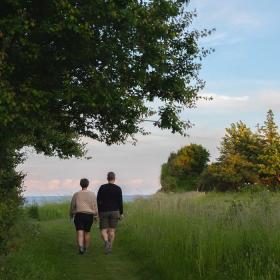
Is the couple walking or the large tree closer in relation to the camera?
the large tree

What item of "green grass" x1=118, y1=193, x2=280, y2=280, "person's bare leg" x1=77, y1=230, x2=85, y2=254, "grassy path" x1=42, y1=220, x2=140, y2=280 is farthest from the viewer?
"person's bare leg" x1=77, y1=230, x2=85, y2=254

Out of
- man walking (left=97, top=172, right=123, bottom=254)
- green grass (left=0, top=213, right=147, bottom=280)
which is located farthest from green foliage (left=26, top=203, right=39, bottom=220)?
man walking (left=97, top=172, right=123, bottom=254)

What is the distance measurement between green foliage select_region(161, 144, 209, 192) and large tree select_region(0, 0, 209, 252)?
55.2 m

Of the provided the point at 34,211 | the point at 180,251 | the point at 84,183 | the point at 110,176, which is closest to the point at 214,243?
the point at 180,251

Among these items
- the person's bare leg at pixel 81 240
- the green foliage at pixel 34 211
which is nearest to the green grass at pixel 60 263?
the person's bare leg at pixel 81 240

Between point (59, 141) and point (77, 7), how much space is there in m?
3.77

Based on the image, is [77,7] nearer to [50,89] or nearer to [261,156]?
[50,89]

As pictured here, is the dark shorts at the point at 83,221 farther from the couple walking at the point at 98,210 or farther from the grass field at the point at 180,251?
the grass field at the point at 180,251

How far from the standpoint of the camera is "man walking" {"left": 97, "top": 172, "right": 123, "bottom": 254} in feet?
50.5

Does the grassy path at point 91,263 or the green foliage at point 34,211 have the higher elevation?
the green foliage at point 34,211

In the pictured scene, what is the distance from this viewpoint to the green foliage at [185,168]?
231 feet

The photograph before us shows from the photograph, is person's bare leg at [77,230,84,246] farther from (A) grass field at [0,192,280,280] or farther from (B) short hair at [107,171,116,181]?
(B) short hair at [107,171,116,181]

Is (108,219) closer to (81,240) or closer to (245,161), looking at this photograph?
(81,240)

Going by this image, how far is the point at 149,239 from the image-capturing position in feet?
48.4
